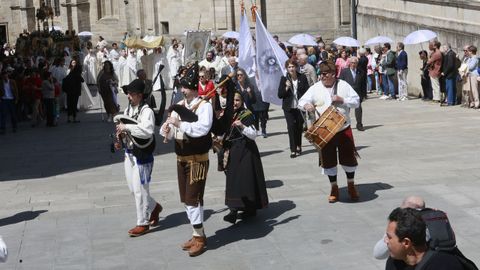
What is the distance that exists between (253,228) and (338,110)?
76.3 inches

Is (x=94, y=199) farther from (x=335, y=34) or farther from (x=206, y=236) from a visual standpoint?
(x=335, y=34)

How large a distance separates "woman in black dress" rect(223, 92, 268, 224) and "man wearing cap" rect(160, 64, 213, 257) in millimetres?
851

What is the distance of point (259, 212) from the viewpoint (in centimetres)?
1205

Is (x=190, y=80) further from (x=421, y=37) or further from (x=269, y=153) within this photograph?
(x=421, y=37)

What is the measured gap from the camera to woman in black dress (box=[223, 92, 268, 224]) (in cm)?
1111

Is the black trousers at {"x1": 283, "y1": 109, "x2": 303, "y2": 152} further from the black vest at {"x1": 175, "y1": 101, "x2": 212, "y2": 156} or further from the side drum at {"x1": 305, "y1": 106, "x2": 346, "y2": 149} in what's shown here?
the black vest at {"x1": 175, "y1": 101, "x2": 212, "y2": 156}

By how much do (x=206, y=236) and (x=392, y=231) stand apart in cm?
566

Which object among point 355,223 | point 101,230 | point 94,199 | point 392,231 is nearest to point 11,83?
point 94,199

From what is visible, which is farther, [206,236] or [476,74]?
[476,74]

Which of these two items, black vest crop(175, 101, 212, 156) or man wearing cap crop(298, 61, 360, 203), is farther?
man wearing cap crop(298, 61, 360, 203)

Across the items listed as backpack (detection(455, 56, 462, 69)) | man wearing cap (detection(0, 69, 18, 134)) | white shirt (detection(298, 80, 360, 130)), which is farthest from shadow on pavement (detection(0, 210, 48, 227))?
backpack (detection(455, 56, 462, 69))

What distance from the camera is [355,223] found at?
11.1 metres

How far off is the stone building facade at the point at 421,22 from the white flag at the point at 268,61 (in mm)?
8684

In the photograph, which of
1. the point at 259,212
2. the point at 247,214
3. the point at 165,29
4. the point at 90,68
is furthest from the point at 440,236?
the point at 165,29
